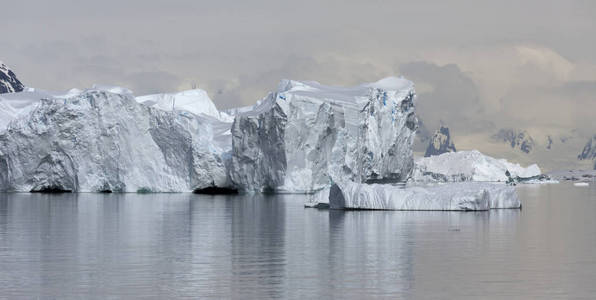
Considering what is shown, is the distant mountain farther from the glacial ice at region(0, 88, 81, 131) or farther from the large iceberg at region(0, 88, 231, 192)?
the large iceberg at region(0, 88, 231, 192)

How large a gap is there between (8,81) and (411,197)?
81956 millimetres

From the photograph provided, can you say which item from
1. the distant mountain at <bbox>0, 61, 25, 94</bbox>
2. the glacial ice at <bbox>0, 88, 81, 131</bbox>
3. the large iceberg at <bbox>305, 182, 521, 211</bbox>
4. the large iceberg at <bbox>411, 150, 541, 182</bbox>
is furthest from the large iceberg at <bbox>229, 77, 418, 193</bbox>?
the large iceberg at <bbox>411, 150, 541, 182</bbox>

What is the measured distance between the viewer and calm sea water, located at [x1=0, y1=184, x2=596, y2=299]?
1452cm

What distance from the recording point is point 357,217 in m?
32.4

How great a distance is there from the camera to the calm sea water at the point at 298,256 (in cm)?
1452

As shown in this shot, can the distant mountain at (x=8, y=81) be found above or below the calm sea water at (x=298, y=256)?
above

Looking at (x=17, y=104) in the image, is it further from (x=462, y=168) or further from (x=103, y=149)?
(x=462, y=168)

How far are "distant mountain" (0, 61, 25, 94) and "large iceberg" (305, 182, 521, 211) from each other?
3036 inches

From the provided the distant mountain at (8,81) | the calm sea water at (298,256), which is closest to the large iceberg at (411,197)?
the calm sea water at (298,256)

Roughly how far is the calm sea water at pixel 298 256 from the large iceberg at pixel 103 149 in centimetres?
2797

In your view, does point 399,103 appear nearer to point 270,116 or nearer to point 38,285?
point 270,116

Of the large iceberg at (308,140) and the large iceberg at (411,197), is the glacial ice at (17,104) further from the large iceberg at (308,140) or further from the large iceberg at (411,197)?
the large iceberg at (411,197)

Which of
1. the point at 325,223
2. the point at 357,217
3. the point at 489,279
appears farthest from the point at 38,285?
the point at 357,217

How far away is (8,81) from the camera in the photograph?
4213 inches
